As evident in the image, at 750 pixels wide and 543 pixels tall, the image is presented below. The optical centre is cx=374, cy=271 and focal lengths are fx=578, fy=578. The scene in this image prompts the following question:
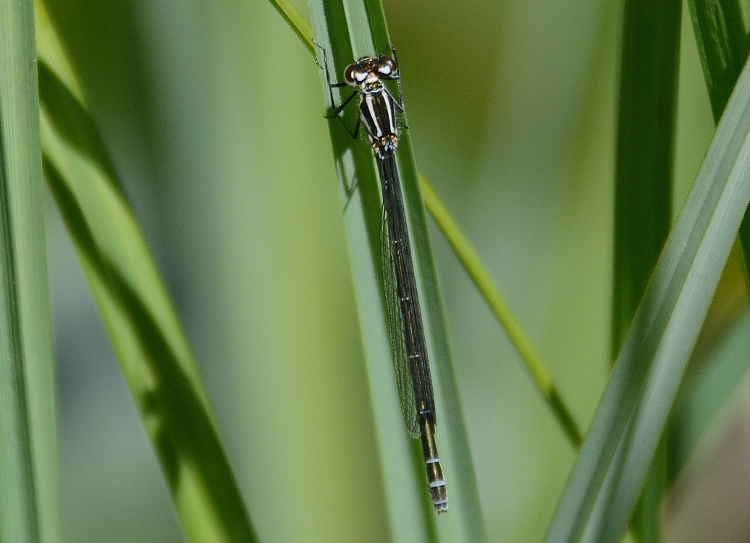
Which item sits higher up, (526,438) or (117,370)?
(117,370)

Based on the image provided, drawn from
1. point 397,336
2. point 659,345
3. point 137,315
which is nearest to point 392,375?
point 397,336

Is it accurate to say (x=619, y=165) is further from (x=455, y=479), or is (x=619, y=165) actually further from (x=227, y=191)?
(x=227, y=191)

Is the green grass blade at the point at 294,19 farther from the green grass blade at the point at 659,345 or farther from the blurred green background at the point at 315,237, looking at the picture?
the green grass blade at the point at 659,345

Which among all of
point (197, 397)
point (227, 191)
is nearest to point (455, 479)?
point (197, 397)

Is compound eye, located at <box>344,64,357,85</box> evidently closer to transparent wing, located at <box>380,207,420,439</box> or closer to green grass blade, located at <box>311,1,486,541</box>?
green grass blade, located at <box>311,1,486,541</box>

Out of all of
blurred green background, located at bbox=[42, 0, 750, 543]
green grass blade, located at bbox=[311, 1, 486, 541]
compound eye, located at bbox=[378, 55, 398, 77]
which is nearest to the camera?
green grass blade, located at bbox=[311, 1, 486, 541]

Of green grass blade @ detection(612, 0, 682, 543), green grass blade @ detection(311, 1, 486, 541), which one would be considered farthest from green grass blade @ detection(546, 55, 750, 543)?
green grass blade @ detection(612, 0, 682, 543)
